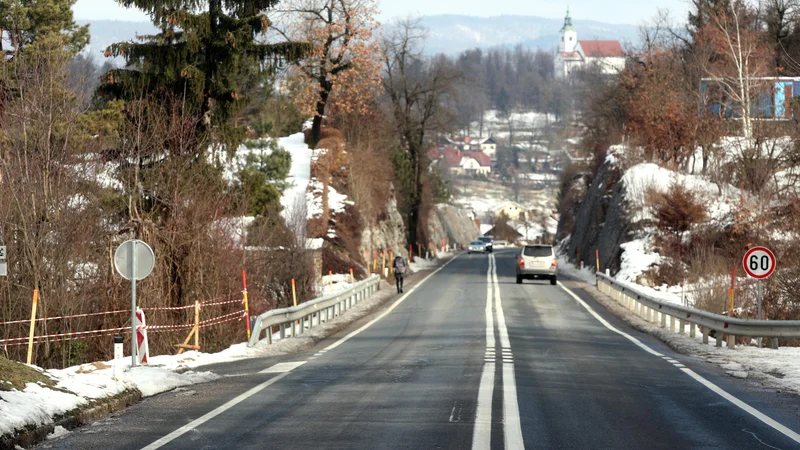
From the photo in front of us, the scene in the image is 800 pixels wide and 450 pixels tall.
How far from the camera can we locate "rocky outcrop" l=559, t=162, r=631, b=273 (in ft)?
171

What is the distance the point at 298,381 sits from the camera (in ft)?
50.2

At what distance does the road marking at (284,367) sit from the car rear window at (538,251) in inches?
1118

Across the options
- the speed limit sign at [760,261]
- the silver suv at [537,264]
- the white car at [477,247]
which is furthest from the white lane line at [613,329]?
the white car at [477,247]

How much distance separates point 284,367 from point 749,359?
8.13 metres

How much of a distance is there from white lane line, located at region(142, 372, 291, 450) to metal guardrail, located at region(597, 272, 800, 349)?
9.20 m

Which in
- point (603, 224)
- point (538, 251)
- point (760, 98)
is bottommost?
point (538, 251)

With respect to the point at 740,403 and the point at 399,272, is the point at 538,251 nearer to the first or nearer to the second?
the point at 399,272

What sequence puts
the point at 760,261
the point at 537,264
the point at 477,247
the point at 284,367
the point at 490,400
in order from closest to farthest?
the point at 490,400 → the point at 284,367 → the point at 760,261 → the point at 537,264 → the point at 477,247

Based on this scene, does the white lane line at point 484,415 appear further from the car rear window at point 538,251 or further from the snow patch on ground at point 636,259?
the snow patch on ground at point 636,259

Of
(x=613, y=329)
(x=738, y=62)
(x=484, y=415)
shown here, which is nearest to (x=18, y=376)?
(x=484, y=415)

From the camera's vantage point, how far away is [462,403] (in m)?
12.7

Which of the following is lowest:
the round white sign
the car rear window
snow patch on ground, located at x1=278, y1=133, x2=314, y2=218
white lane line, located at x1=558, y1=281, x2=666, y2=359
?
white lane line, located at x1=558, y1=281, x2=666, y2=359

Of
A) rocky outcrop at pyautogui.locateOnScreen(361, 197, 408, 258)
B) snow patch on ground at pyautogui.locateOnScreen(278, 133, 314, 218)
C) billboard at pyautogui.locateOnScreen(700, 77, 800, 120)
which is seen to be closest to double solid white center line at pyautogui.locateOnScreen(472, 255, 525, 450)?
snow patch on ground at pyautogui.locateOnScreen(278, 133, 314, 218)

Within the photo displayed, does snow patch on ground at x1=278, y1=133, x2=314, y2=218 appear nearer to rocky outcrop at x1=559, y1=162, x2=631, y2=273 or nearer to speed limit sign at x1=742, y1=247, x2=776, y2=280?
rocky outcrop at x1=559, y1=162, x2=631, y2=273
